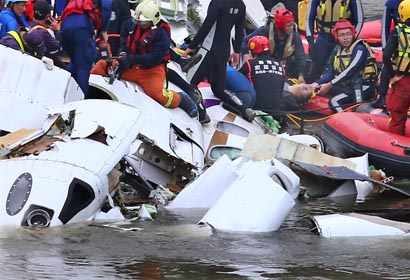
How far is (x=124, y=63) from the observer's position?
11594 millimetres

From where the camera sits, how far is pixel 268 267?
7.75m

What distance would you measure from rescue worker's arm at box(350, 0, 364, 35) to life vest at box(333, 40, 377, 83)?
789 mm

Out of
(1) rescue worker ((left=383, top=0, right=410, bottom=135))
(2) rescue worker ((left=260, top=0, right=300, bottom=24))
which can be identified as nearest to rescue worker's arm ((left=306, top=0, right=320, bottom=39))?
(2) rescue worker ((left=260, top=0, right=300, bottom=24))

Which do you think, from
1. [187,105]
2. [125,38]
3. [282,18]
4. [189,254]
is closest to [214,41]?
[187,105]

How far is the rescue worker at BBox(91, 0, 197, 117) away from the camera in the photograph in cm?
1161

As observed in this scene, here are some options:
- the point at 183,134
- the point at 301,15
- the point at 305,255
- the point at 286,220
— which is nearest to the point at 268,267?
the point at 305,255

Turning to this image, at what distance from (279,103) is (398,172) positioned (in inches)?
122

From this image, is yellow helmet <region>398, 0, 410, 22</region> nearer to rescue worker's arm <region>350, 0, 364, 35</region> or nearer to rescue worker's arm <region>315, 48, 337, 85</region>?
rescue worker's arm <region>315, 48, 337, 85</region>

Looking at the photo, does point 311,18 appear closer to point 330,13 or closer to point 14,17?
point 330,13

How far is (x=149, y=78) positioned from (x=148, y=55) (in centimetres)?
35

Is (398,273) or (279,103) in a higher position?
(398,273)

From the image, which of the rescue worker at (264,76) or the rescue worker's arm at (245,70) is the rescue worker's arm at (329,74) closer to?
the rescue worker at (264,76)

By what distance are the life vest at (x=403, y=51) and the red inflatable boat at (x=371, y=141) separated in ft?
2.69

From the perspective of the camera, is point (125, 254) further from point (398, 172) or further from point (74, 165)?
point (398, 172)
